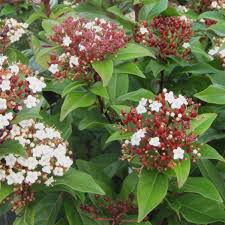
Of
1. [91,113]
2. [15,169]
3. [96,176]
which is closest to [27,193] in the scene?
[15,169]

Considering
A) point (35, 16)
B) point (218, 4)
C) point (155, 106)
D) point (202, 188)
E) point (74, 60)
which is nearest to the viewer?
point (155, 106)

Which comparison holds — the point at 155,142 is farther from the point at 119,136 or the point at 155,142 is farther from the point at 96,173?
the point at 96,173

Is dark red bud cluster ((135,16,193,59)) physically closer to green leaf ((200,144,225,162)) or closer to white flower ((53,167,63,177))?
green leaf ((200,144,225,162))

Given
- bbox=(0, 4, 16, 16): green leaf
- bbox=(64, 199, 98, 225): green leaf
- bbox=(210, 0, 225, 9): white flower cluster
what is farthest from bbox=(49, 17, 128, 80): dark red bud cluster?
bbox=(0, 4, 16, 16): green leaf

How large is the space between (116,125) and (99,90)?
0.65 ft

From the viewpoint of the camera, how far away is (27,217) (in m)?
1.95

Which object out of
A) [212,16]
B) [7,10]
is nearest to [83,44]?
[212,16]

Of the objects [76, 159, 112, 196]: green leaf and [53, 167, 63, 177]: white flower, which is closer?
[53, 167, 63, 177]: white flower

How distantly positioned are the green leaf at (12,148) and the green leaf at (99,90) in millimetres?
422

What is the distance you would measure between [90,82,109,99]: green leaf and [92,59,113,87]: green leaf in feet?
0.37

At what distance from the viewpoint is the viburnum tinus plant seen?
1863mm

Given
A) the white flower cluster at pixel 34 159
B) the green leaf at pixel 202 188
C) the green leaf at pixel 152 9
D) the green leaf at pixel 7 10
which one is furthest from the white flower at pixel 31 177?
the green leaf at pixel 7 10

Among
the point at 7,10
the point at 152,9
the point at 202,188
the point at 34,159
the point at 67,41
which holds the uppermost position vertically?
the point at 67,41

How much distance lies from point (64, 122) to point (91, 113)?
5.0 inches
